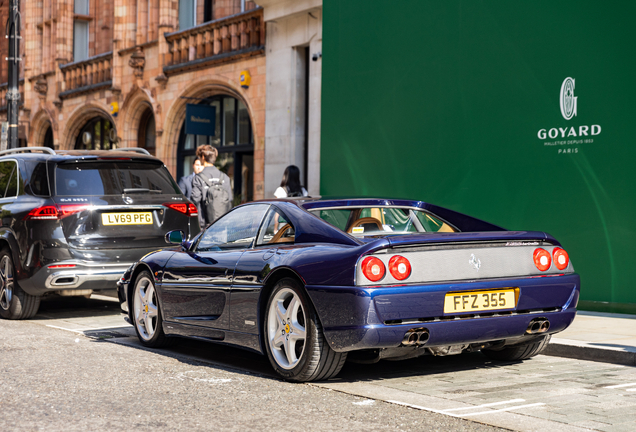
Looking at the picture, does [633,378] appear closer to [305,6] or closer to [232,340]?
[232,340]

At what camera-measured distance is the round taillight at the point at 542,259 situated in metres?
5.80

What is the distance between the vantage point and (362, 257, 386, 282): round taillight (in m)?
5.20

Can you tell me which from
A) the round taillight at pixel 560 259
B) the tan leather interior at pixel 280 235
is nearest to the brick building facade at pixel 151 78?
the tan leather interior at pixel 280 235

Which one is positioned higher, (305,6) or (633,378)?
(305,6)

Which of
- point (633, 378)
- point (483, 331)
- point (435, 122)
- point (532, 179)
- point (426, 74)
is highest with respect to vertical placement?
point (426, 74)

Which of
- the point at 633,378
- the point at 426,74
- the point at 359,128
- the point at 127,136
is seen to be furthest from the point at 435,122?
the point at 127,136

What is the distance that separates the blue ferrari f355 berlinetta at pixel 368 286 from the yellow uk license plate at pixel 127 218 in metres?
2.80

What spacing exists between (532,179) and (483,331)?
5.38 meters

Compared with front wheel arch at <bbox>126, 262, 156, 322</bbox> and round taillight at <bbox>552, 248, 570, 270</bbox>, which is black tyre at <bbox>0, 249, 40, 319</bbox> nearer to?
front wheel arch at <bbox>126, 262, 156, 322</bbox>

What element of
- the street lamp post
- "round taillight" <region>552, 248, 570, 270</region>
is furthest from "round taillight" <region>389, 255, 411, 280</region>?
the street lamp post

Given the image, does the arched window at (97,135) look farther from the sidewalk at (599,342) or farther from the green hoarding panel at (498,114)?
the sidewalk at (599,342)

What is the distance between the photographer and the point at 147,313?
7566 mm

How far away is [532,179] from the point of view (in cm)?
1047

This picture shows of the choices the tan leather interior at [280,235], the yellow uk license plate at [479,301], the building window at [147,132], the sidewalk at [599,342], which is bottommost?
the sidewalk at [599,342]
